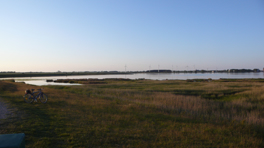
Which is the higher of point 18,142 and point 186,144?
point 18,142

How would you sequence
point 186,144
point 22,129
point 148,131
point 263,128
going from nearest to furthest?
point 186,144
point 22,129
point 148,131
point 263,128

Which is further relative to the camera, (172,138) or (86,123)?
(86,123)

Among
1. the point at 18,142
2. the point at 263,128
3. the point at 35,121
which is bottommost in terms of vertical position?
the point at 263,128

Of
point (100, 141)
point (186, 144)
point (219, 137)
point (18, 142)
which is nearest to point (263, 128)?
point (219, 137)

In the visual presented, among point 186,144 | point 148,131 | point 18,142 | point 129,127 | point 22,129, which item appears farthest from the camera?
point 129,127

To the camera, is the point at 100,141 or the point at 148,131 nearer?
the point at 100,141

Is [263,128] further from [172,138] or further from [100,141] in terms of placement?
[100,141]

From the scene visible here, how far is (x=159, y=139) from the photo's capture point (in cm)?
780

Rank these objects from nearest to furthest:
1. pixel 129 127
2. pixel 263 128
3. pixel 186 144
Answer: pixel 186 144
pixel 129 127
pixel 263 128

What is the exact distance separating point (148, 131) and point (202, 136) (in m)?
2.44

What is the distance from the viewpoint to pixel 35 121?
389 inches

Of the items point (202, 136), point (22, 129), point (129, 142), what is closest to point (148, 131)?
point (129, 142)

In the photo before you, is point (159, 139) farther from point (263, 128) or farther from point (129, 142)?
point (263, 128)

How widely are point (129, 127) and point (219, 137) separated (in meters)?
4.24
